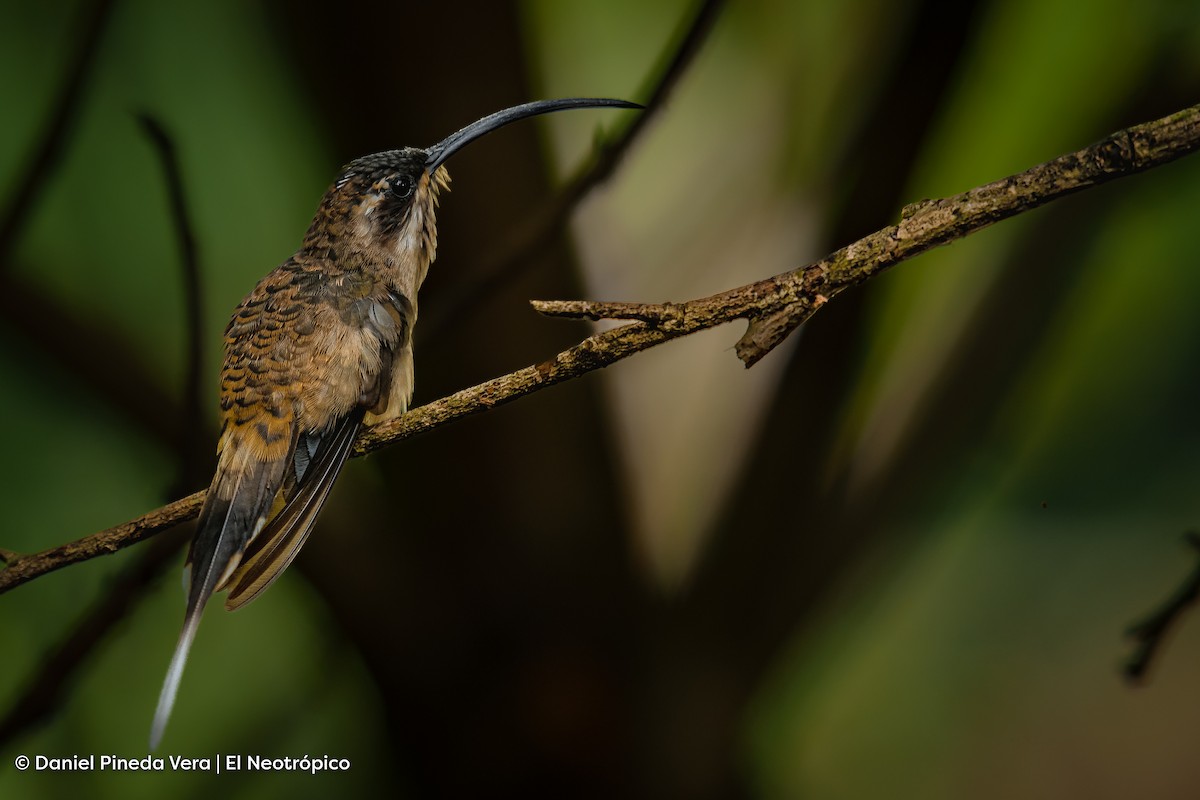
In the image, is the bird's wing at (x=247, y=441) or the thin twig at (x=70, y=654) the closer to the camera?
the bird's wing at (x=247, y=441)

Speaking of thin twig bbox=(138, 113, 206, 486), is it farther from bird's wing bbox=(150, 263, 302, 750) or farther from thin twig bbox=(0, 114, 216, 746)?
bird's wing bbox=(150, 263, 302, 750)

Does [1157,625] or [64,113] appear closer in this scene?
[1157,625]

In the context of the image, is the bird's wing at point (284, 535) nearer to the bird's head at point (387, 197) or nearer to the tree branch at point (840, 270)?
the tree branch at point (840, 270)

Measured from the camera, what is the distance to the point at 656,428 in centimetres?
160

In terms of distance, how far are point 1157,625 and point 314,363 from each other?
1473mm

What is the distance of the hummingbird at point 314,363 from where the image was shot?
4.42 feet

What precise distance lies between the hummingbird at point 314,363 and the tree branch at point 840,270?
0.29m

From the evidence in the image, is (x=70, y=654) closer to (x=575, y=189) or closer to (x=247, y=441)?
(x=247, y=441)

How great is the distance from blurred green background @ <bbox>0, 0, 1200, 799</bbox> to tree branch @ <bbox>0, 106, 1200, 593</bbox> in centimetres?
38

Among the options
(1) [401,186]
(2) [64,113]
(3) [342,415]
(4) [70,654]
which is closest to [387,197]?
(1) [401,186]

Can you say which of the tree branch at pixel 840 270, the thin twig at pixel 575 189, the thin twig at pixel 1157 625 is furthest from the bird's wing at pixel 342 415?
the thin twig at pixel 1157 625

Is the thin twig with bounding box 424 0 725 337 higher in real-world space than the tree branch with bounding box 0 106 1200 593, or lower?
higher

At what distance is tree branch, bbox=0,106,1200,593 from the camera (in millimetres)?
1016

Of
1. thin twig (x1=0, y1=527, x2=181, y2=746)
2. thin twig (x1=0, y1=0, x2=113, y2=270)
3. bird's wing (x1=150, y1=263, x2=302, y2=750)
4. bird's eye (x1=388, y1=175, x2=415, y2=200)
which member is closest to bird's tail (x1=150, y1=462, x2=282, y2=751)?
bird's wing (x1=150, y1=263, x2=302, y2=750)
